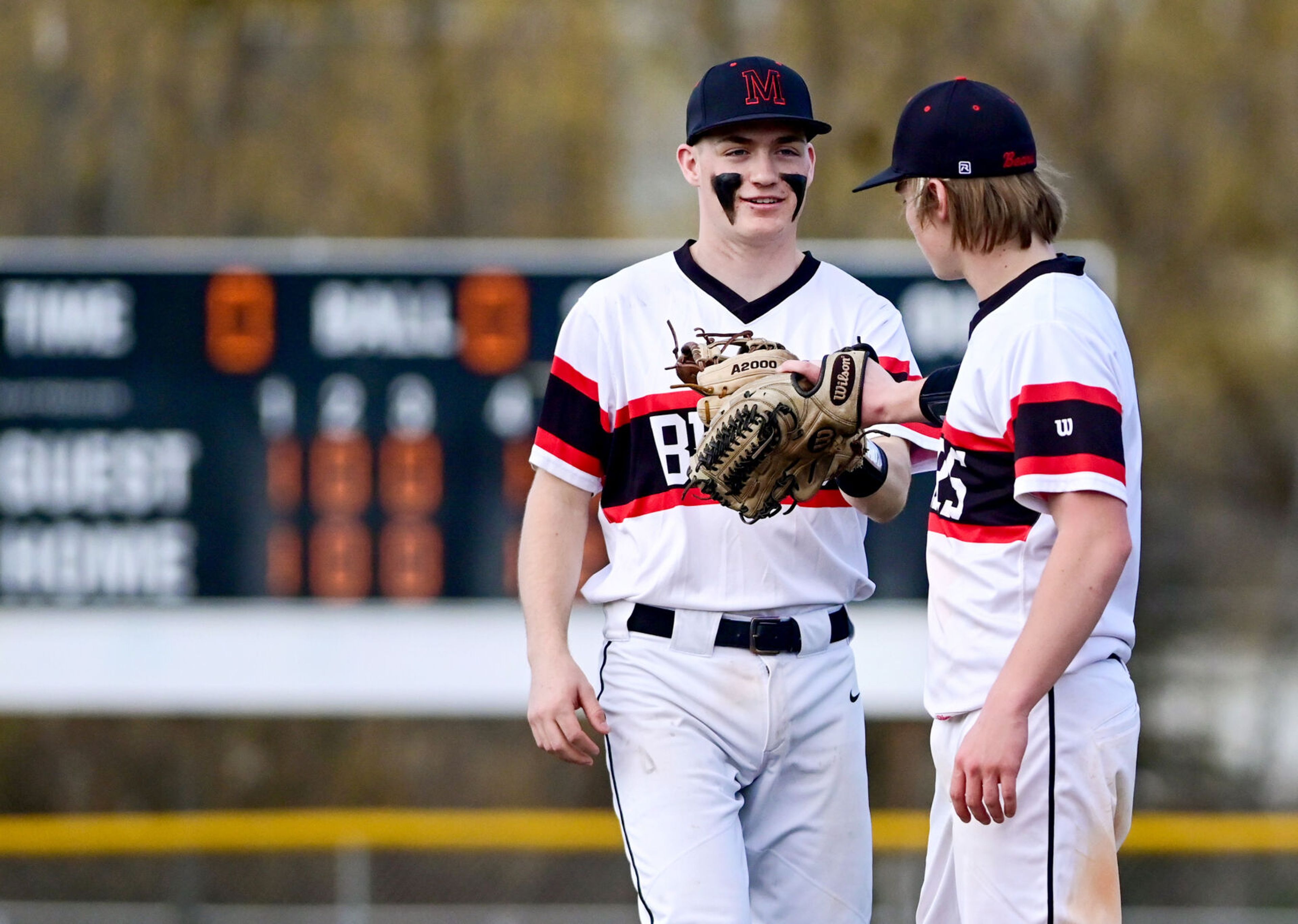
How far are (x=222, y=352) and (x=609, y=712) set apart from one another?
15.1 feet

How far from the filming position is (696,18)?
10.9 m

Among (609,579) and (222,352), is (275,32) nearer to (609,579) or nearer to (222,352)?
(222,352)

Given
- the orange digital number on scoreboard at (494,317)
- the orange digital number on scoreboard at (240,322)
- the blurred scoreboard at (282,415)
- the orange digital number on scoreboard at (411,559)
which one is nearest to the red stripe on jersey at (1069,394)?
the blurred scoreboard at (282,415)

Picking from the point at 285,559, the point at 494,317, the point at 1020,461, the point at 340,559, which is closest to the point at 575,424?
the point at 1020,461

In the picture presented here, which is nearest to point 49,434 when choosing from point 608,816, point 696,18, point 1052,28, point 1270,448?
point 608,816

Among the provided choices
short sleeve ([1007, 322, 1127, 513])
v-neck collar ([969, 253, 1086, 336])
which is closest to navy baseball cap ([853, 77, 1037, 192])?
v-neck collar ([969, 253, 1086, 336])

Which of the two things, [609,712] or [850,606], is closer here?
[609,712]

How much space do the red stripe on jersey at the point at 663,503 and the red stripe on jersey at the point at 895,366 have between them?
434mm

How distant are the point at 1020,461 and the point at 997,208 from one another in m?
0.44

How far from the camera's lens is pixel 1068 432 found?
2.40 metres

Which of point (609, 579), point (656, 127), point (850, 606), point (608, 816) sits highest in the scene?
point (656, 127)

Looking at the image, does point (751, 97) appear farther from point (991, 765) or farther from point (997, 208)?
point (991, 765)

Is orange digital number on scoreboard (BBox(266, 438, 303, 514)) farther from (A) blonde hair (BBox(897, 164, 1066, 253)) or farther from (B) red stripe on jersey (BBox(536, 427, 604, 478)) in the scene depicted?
(A) blonde hair (BBox(897, 164, 1066, 253))

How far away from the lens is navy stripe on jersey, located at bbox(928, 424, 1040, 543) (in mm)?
2559
